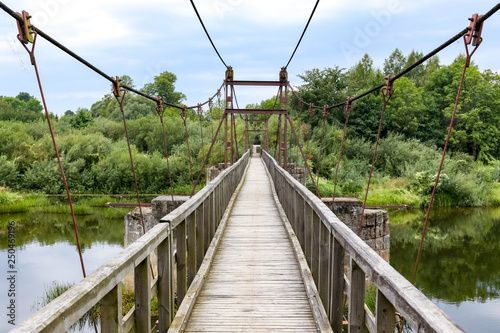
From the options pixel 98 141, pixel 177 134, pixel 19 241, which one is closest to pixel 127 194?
pixel 98 141

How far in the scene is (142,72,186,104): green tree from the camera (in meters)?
57.3

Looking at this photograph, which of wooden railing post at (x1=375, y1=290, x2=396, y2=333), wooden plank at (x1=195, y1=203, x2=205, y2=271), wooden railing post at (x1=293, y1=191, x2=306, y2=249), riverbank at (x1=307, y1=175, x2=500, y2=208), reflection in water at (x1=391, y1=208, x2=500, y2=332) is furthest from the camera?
riverbank at (x1=307, y1=175, x2=500, y2=208)

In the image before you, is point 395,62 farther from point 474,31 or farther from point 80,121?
point 474,31

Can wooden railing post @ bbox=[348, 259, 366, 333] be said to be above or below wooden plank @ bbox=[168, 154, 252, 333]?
above

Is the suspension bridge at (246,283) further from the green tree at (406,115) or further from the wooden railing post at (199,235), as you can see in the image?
the green tree at (406,115)

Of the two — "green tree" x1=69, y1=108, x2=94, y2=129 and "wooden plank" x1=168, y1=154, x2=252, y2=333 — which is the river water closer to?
"wooden plank" x1=168, y1=154, x2=252, y2=333

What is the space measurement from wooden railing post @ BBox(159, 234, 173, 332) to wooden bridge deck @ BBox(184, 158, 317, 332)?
0.70 ft

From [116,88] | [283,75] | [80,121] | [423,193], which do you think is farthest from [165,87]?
[116,88]

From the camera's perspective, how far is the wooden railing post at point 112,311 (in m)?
1.74

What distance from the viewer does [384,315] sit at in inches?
67.5

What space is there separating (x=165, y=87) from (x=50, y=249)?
149ft

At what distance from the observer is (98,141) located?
1171 inches

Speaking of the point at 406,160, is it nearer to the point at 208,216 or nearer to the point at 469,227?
the point at 469,227

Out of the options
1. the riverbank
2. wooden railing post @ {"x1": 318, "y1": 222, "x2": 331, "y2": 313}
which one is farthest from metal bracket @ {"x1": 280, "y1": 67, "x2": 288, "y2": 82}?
the riverbank
